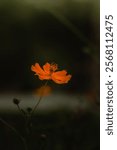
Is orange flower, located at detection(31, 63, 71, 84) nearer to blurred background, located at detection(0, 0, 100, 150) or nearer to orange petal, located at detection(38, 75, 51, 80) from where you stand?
orange petal, located at detection(38, 75, 51, 80)

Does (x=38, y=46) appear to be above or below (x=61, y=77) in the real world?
above

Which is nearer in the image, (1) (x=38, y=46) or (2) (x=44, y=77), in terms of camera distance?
(2) (x=44, y=77)

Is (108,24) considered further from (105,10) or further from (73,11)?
(73,11)

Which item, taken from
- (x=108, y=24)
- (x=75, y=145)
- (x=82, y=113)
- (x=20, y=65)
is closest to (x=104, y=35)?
(x=108, y=24)

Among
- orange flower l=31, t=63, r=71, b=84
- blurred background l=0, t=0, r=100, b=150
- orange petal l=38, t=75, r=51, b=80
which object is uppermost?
blurred background l=0, t=0, r=100, b=150

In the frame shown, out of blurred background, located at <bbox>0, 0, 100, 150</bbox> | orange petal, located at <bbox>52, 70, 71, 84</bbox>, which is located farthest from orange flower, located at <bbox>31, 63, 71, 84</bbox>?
blurred background, located at <bbox>0, 0, 100, 150</bbox>

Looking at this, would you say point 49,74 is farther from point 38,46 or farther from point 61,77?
point 38,46

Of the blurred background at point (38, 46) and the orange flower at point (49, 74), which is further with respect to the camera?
the blurred background at point (38, 46)

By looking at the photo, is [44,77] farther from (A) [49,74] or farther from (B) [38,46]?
(B) [38,46]

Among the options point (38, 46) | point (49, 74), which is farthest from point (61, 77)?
point (38, 46)

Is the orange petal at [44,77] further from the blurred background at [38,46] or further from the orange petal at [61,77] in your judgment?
the blurred background at [38,46]

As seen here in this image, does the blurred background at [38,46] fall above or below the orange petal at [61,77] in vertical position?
above

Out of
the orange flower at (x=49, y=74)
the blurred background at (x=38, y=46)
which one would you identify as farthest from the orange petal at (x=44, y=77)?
the blurred background at (x=38, y=46)
